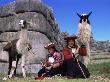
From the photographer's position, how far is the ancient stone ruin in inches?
754

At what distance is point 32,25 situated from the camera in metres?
19.1

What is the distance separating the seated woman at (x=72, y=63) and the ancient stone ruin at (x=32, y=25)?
19.7 ft

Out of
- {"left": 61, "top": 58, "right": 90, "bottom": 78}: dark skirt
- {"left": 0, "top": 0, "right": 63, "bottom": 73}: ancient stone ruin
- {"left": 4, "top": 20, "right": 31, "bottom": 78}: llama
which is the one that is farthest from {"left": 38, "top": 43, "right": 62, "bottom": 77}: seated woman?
{"left": 0, "top": 0, "right": 63, "bottom": 73}: ancient stone ruin

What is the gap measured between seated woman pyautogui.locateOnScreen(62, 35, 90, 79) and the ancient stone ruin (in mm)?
5998

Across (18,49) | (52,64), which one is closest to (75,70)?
(52,64)

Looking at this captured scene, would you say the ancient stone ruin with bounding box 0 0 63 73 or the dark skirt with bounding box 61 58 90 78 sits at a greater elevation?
the ancient stone ruin with bounding box 0 0 63 73

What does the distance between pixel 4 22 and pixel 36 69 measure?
376 centimetres

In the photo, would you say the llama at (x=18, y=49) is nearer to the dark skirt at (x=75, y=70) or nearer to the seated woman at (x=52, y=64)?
the seated woman at (x=52, y=64)

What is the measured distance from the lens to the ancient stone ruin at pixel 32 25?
1914 cm

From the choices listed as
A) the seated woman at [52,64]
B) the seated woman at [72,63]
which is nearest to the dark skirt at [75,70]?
the seated woman at [72,63]

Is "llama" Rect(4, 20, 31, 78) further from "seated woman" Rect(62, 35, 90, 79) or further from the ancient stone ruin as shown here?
the ancient stone ruin

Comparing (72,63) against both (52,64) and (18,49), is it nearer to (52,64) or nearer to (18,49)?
(52,64)

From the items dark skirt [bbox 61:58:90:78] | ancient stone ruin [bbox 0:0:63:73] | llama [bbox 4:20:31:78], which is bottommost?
dark skirt [bbox 61:58:90:78]

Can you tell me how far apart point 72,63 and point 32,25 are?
686cm
